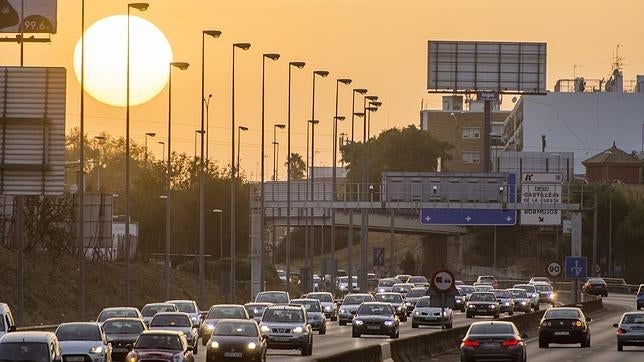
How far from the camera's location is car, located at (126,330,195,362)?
44.2 metres

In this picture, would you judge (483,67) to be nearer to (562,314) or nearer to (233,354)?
(562,314)

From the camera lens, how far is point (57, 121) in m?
55.8

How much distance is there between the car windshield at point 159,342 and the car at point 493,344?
322 inches

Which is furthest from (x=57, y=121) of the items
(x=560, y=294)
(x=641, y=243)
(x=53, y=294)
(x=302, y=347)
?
(x=641, y=243)

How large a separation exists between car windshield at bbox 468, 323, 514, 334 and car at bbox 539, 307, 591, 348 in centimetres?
1507

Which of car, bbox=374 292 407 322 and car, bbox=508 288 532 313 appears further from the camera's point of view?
car, bbox=508 288 532 313

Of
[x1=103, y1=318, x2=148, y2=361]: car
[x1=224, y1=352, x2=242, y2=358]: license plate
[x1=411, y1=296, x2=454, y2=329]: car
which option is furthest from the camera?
[x1=411, y1=296, x2=454, y2=329]: car

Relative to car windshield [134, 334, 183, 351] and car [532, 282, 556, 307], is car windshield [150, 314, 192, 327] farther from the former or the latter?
car [532, 282, 556, 307]

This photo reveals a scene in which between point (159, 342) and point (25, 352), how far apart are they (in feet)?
27.7

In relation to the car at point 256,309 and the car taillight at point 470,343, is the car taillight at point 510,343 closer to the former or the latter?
the car taillight at point 470,343

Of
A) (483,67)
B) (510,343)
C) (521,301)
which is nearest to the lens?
(510,343)

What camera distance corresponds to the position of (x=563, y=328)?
63.5 meters

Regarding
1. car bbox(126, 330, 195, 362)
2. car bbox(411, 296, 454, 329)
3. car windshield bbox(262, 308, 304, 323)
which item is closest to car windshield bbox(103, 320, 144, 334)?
car windshield bbox(262, 308, 304, 323)

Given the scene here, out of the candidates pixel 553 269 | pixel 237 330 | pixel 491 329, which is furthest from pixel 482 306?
pixel 491 329
